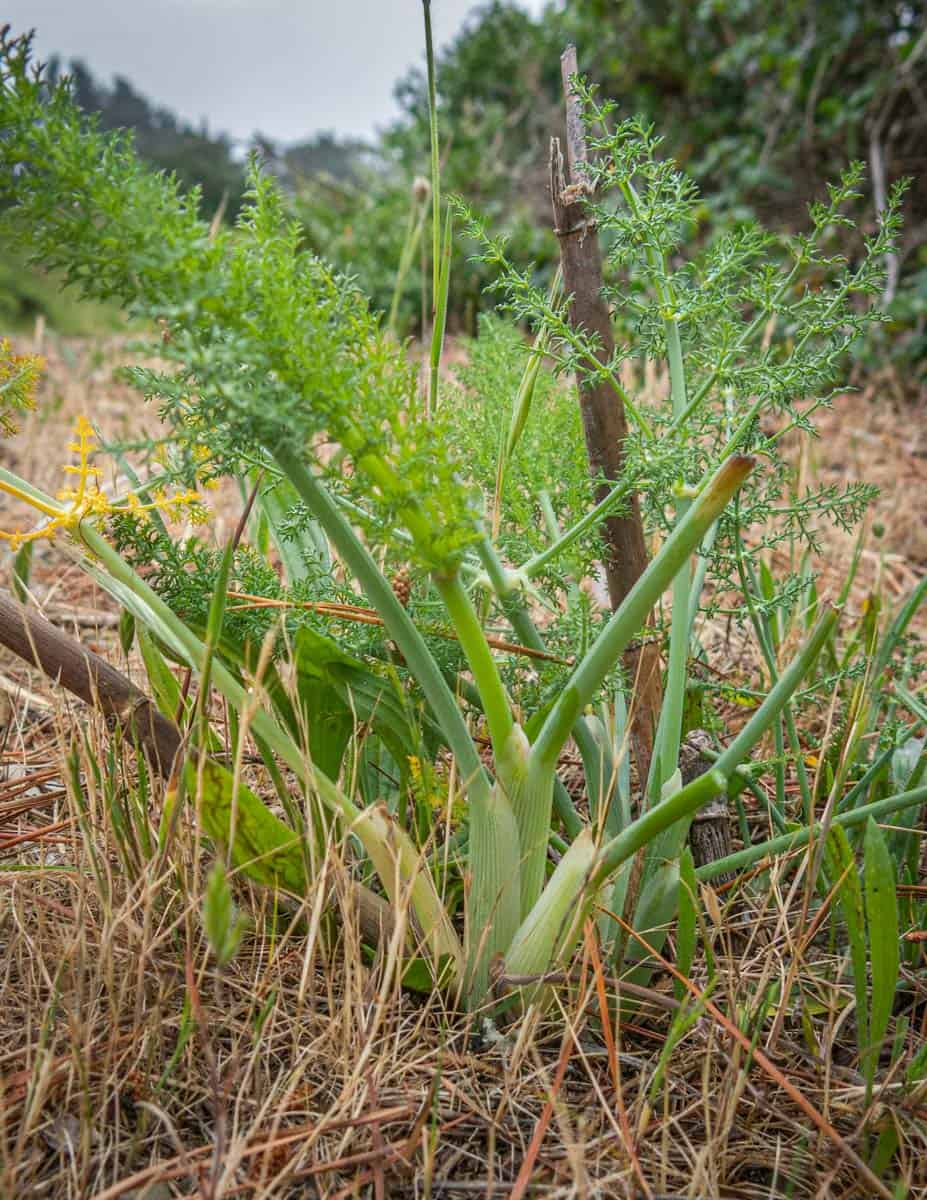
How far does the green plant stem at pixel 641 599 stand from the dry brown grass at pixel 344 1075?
0.23 metres

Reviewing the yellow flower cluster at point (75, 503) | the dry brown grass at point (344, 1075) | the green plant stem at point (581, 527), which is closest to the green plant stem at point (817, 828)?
the dry brown grass at point (344, 1075)

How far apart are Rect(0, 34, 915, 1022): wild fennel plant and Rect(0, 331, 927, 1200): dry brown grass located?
0.09 metres

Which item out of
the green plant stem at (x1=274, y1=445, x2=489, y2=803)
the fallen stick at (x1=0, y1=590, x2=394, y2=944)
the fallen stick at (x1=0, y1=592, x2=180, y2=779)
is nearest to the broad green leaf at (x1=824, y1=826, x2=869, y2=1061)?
the green plant stem at (x1=274, y1=445, x2=489, y2=803)

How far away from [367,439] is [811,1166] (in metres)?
0.77

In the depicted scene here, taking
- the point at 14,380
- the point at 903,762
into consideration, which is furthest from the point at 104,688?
the point at 903,762

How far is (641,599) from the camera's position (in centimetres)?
79

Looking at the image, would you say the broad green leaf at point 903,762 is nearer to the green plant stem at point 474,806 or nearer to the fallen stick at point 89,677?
the green plant stem at point 474,806

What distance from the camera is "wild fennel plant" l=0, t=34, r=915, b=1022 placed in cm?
67

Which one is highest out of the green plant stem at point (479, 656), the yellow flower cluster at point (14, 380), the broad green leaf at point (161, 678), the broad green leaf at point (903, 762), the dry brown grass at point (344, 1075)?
the yellow flower cluster at point (14, 380)

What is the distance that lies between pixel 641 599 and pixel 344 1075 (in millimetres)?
522

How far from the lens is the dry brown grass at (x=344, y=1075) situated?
75 centimetres

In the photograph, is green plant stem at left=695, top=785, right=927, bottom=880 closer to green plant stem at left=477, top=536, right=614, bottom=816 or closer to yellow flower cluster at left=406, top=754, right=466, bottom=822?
green plant stem at left=477, top=536, right=614, bottom=816

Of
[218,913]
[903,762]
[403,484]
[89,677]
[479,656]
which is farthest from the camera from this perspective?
[903,762]

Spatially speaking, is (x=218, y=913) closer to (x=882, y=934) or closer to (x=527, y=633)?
(x=527, y=633)
